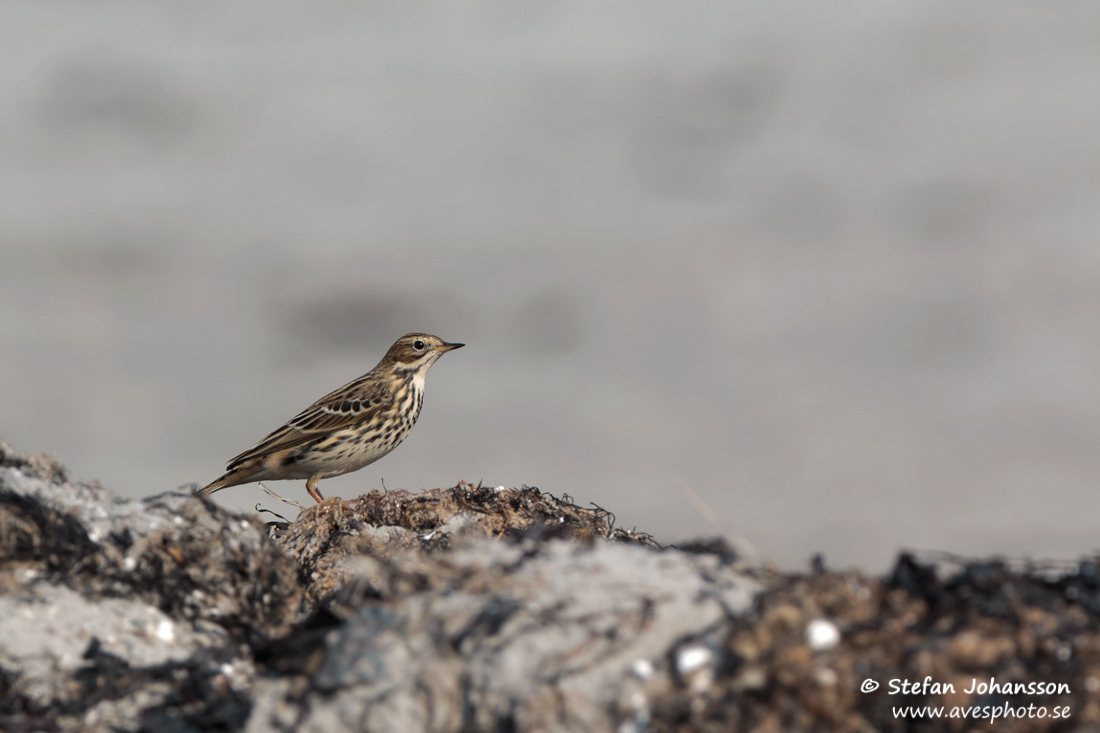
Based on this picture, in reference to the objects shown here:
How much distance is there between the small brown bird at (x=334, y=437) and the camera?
1122 cm

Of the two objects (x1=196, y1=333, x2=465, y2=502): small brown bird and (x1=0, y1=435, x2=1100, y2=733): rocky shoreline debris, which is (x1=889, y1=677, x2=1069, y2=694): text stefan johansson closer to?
(x1=0, y1=435, x2=1100, y2=733): rocky shoreline debris

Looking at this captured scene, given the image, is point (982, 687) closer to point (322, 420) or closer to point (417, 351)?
point (322, 420)

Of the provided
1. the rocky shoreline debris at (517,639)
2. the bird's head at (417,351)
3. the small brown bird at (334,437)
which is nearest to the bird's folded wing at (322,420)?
the small brown bird at (334,437)

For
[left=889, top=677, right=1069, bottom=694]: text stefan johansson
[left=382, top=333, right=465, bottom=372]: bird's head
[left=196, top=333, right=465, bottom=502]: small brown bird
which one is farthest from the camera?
[left=382, top=333, right=465, bottom=372]: bird's head

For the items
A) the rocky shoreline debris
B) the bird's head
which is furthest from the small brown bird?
the rocky shoreline debris

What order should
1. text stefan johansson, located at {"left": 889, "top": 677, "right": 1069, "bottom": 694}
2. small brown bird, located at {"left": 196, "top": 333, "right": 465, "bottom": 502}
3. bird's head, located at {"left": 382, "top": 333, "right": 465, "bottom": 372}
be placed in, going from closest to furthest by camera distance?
text stefan johansson, located at {"left": 889, "top": 677, "right": 1069, "bottom": 694} < small brown bird, located at {"left": 196, "top": 333, "right": 465, "bottom": 502} < bird's head, located at {"left": 382, "top": 333, "right": 465, "bottom": 372}

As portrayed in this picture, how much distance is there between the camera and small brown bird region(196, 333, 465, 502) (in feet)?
36.8

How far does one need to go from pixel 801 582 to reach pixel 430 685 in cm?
119

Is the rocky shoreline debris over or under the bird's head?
under

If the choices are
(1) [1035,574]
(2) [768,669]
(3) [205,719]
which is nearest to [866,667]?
(2) [768,669]

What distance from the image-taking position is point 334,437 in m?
11.2

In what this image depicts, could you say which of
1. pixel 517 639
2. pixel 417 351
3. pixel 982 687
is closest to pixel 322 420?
pixel 417 351

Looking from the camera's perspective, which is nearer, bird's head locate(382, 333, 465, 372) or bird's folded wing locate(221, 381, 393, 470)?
bird's folded wing locate(221, 381, 393, 470)

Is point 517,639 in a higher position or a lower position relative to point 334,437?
lower
